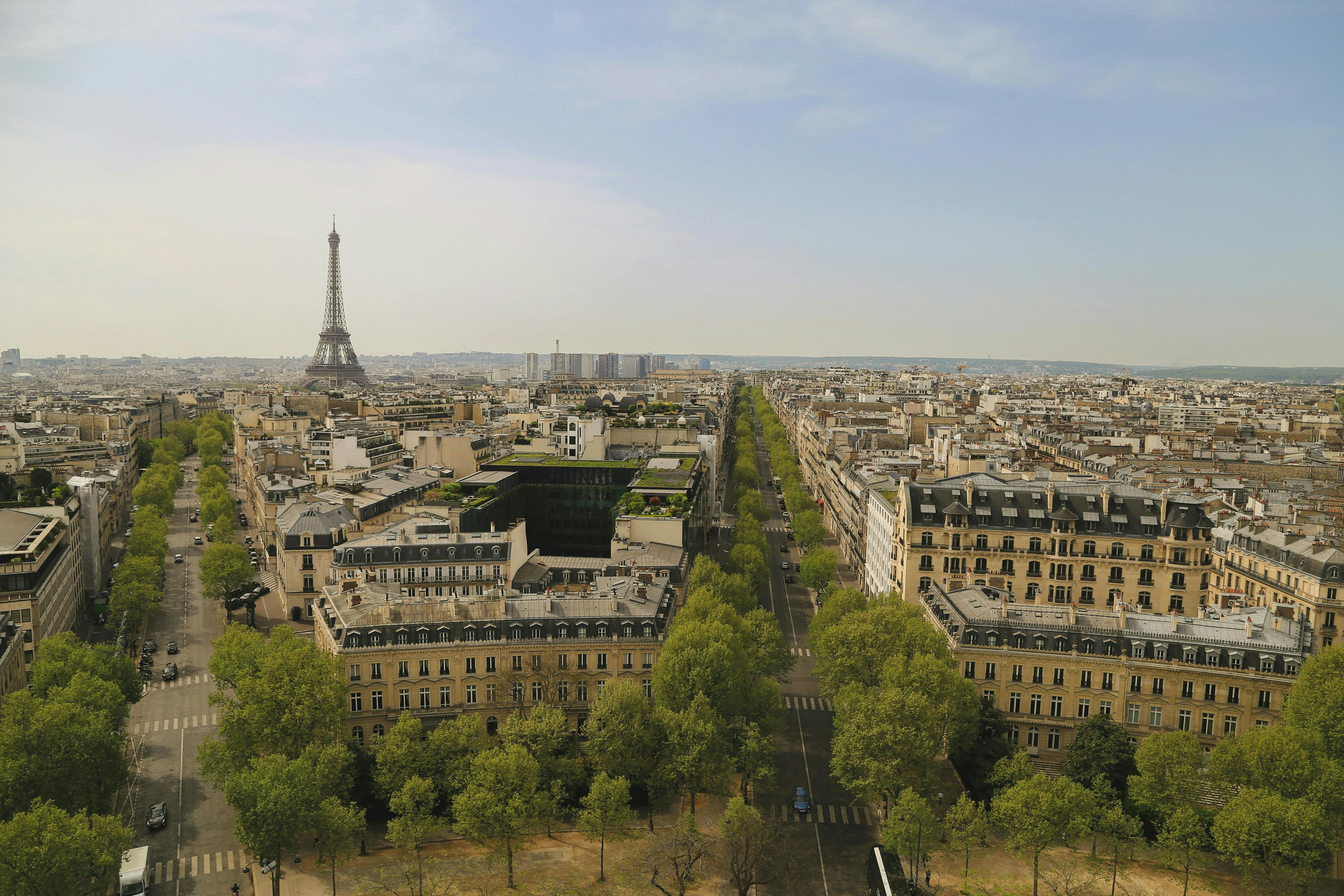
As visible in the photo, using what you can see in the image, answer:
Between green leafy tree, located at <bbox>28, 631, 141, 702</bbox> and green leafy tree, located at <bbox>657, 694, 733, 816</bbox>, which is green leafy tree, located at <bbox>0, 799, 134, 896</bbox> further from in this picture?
green leafy tree, located at <bbox>657, 694, 733, 816</bbox>

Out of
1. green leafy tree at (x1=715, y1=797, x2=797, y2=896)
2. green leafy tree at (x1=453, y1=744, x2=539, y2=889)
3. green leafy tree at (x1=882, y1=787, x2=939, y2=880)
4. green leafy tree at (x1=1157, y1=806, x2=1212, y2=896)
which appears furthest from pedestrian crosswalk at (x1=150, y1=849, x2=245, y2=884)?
green leafy tree at (x1=1157, y1=806, x2=1212, y2=896)

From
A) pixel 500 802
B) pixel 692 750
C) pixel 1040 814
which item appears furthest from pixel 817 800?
pixel 500 802

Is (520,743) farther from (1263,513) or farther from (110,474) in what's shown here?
(110,474)

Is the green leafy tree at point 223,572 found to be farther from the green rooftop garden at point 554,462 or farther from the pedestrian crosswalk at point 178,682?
the green rooftop garden at point 554,462

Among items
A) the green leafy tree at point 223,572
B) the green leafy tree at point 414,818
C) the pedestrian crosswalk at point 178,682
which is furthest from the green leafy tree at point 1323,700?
the green leafy tree at point 223,572

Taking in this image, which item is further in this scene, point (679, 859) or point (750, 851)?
point (679, 859)

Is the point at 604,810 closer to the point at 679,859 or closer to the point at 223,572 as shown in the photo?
the point at 679,859

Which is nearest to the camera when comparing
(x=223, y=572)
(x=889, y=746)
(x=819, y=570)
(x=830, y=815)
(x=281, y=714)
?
(x=889, y=746)
